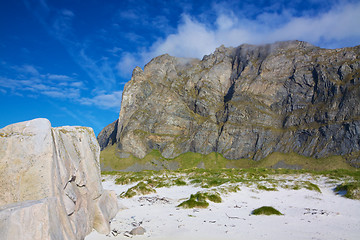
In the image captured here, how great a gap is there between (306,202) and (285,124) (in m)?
132

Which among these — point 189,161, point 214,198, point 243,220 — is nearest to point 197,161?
point 189,161

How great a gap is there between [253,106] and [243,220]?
144m

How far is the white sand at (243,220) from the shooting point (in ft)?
33.0

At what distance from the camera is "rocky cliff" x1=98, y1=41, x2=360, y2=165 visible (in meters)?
122

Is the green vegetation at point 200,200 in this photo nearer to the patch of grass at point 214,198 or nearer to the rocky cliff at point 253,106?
the patch of grass at point 214,198

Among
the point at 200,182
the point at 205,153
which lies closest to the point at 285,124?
the point at 205,153

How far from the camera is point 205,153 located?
14562 centimetres

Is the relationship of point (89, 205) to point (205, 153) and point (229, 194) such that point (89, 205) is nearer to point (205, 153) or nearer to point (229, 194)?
point (229, 194)

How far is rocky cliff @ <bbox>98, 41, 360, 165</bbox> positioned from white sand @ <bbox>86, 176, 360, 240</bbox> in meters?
113

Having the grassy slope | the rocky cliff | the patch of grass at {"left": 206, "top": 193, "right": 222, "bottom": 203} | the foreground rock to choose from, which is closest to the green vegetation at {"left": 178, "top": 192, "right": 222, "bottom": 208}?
the patch of grass at {"left": 206, "top": 193, "right": 222, "bottom": 203}

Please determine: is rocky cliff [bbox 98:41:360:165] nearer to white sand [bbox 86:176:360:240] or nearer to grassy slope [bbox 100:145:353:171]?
grassy slope [bbox 100:145:353:171]

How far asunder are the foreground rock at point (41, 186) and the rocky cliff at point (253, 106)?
127980 mm

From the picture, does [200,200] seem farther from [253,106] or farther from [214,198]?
[253,106]

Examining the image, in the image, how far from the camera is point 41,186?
748cm
